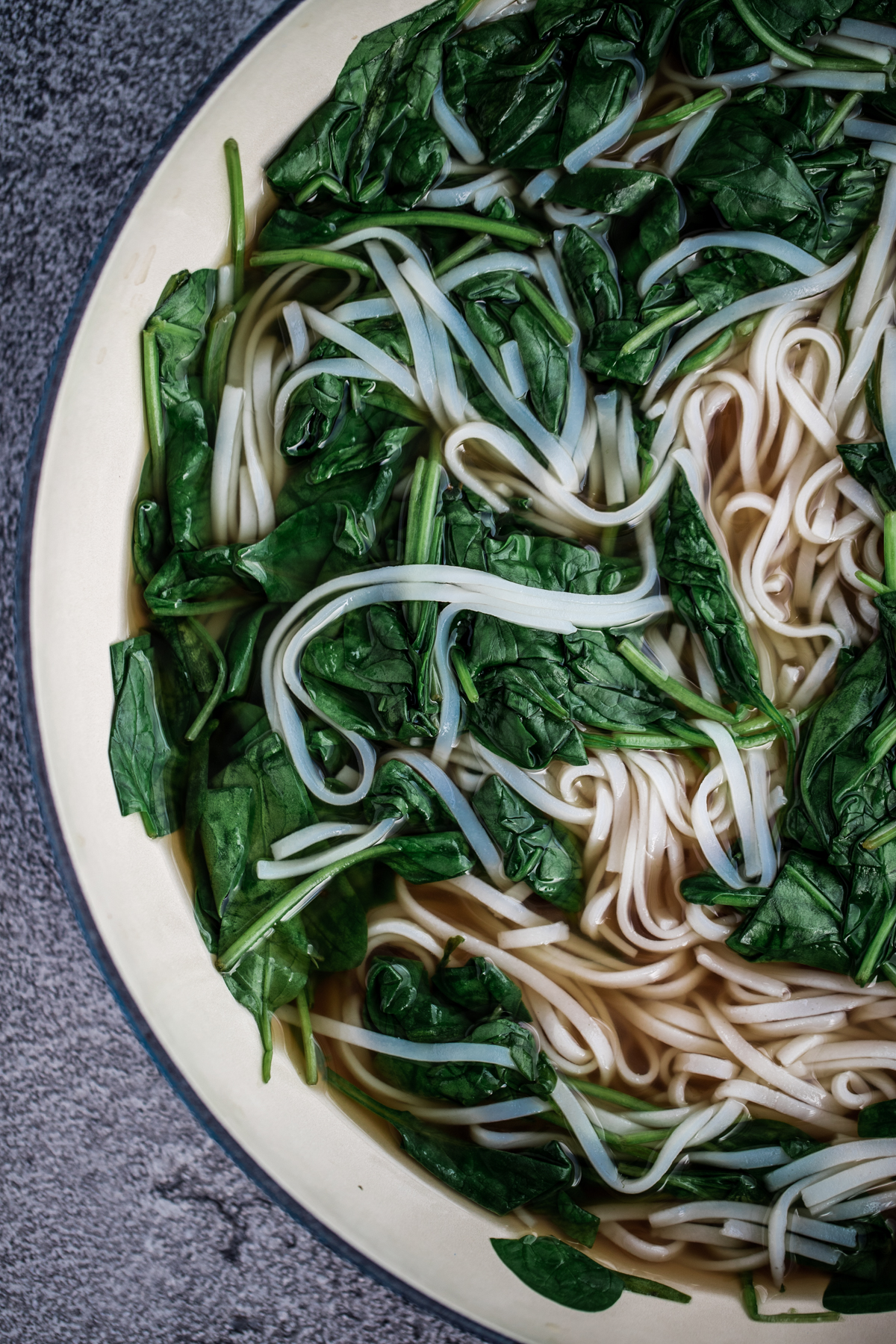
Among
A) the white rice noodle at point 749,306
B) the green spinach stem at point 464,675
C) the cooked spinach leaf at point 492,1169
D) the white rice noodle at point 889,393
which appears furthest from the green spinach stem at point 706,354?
the cooked spinach leaf at point 492,1169

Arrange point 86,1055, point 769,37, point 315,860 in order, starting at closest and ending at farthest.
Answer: point 769,37 → point 315,860 → point 86,1055

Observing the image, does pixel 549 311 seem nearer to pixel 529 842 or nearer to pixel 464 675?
pixel 464 675

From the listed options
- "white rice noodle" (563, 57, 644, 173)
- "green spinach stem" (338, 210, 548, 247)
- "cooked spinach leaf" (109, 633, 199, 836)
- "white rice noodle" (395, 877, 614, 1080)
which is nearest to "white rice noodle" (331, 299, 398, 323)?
"green spinach stem" (338, 210, 548, 247)

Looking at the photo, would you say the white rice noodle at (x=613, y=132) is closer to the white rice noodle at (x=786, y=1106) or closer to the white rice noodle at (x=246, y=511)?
the white rice noodle at (x=246, y=511)

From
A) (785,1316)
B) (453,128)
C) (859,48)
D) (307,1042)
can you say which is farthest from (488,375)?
(785,1316)

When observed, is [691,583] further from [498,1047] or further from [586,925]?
[498,1047]
